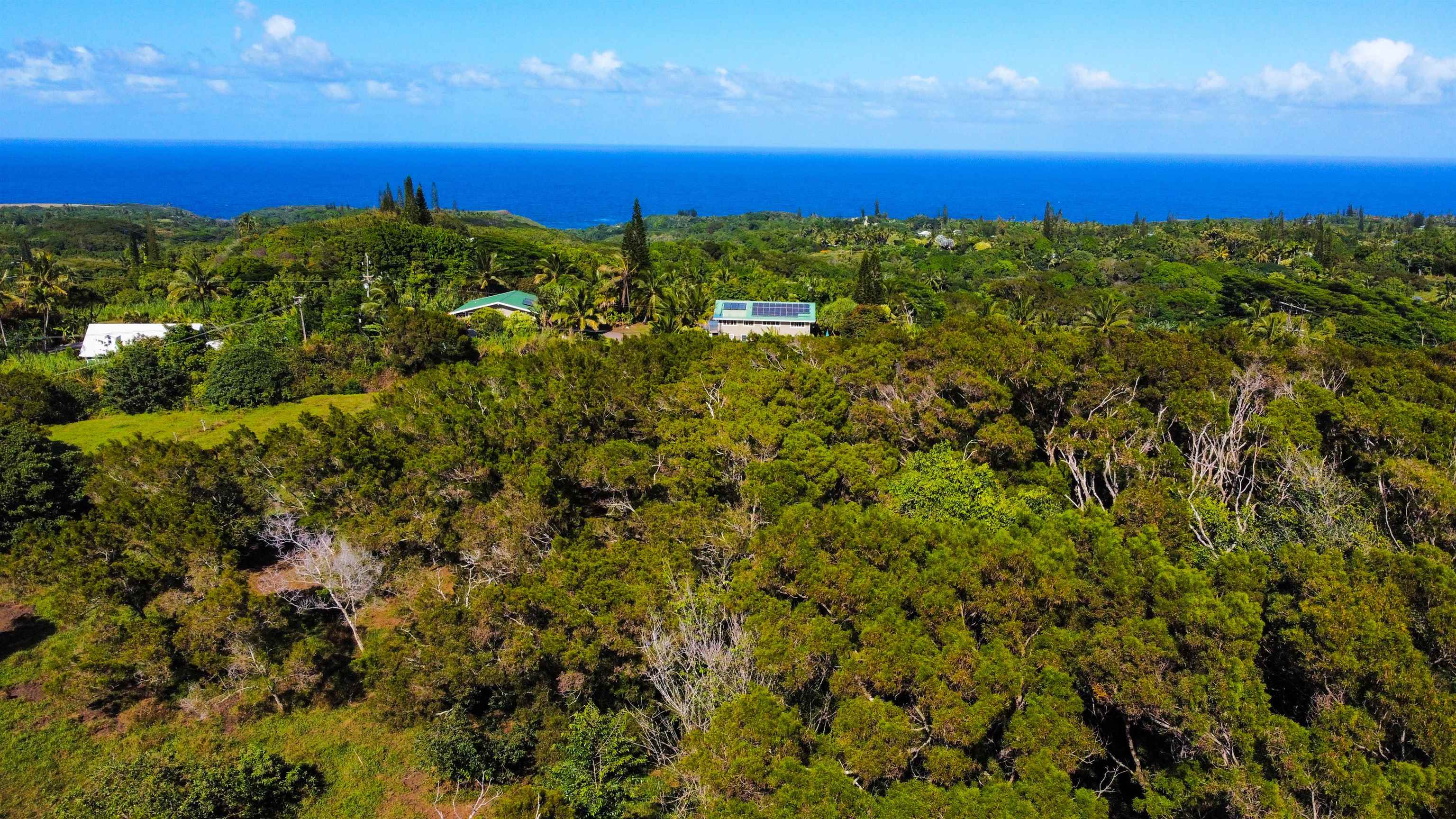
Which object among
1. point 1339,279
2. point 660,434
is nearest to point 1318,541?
point 660,434

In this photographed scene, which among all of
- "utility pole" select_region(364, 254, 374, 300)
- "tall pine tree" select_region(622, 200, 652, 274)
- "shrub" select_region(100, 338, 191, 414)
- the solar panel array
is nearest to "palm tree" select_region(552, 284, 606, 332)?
"tall pine tree" select_region(622, 200, 652, 274)

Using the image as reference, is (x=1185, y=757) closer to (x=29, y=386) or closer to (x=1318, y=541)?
(x=1318, y=541)

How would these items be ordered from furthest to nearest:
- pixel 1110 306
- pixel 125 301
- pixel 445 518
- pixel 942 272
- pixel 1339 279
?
pixel 942 272 < pixel 1339 279 < pixel 125 301 < pixel 1110 306 < pixel 445 518

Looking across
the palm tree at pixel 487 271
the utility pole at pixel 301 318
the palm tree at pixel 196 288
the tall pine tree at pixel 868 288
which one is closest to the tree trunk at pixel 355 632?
the utility pole at pixel 301 318

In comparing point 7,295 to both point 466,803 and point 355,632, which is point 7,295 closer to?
point 355,632

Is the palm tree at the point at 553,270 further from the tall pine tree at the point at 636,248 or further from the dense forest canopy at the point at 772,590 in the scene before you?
the dense forest canopy at the point at 772,590

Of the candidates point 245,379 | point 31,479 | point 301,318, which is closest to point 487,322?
point 301,318

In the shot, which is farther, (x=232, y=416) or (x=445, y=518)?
(x=232, y=416)
